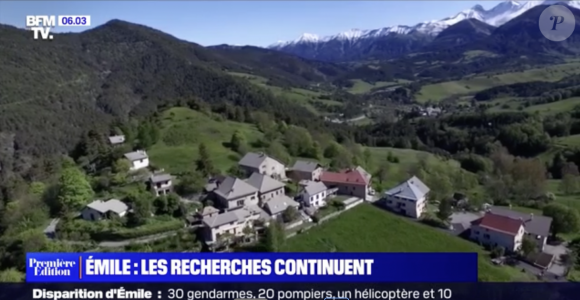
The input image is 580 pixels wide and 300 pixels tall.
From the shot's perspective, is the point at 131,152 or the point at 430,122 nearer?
the point at 131,152

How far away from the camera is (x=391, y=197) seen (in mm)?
16641

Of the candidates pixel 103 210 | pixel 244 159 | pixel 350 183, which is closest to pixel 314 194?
pixel 350 183

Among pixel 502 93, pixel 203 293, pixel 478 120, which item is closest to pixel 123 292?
pixel 203 293

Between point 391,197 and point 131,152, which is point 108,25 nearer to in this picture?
point 131,152

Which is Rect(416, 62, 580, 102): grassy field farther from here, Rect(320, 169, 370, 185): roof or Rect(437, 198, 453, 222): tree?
Rect(437, 198, 453, 222): tree

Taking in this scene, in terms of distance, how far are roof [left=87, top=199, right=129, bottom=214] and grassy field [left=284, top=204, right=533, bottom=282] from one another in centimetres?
584

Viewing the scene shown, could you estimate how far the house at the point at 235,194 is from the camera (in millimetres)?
15320

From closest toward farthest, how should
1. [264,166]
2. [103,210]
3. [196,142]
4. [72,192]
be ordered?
[103,210] < [72,192] < [264,166] < [196,142]

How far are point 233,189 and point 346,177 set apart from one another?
518cm

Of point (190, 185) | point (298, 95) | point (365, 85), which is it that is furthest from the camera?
point (365, 85)

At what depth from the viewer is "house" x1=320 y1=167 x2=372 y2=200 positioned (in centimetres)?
1748

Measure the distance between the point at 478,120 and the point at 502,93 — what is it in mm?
23733

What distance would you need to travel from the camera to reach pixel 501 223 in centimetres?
1383

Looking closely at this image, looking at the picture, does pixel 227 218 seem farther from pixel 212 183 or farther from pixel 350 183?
pixel 350 183
